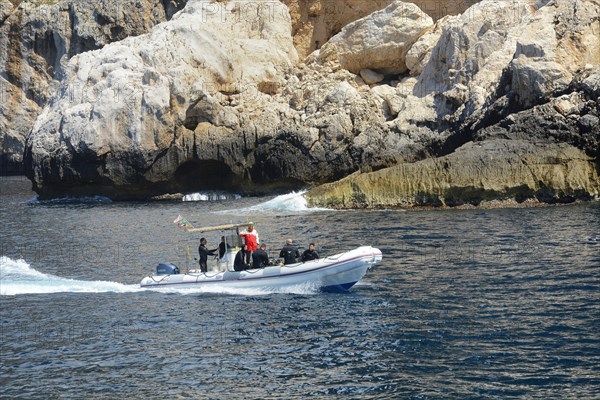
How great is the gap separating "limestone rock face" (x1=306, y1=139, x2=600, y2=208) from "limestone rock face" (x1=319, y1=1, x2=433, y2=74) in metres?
15.2

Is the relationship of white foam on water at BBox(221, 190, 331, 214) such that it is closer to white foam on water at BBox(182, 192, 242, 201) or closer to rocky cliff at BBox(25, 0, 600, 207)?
rocky cliff at BBox(25, 0, 600, 207)

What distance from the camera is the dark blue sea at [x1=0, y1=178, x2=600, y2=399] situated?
16844 mm

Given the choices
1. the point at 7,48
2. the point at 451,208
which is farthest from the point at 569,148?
the point at 7,48

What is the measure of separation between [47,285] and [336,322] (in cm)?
1001

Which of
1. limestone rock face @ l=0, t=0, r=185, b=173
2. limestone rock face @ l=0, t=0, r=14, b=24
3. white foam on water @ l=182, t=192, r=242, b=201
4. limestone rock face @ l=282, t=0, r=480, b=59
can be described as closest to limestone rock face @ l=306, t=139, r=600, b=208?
white foam on water @ l=182, t=192, r=242, b=201

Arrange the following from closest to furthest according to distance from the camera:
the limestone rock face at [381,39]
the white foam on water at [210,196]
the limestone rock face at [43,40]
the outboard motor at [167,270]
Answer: the outboard motor at [167,270] < the white foam on water at [210,196] < the limestone rock face at [381,39] < the limestone rock face at [43,40]

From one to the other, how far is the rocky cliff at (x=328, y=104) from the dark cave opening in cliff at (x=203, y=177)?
9 centimetres

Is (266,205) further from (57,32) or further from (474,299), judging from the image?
(57,32)

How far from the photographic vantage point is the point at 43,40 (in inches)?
3199


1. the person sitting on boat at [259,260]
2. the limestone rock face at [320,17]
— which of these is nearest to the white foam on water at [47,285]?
the person sitting on boat at [259,260]

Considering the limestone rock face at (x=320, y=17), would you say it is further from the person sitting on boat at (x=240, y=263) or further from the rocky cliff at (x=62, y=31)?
the person sitting on boat at (x=240, y=263)

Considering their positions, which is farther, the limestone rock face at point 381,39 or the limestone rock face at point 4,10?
the limestone rock face at point 4,10

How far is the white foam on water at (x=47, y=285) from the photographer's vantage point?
86.1 feet

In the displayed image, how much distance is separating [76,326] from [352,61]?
1484 inches
